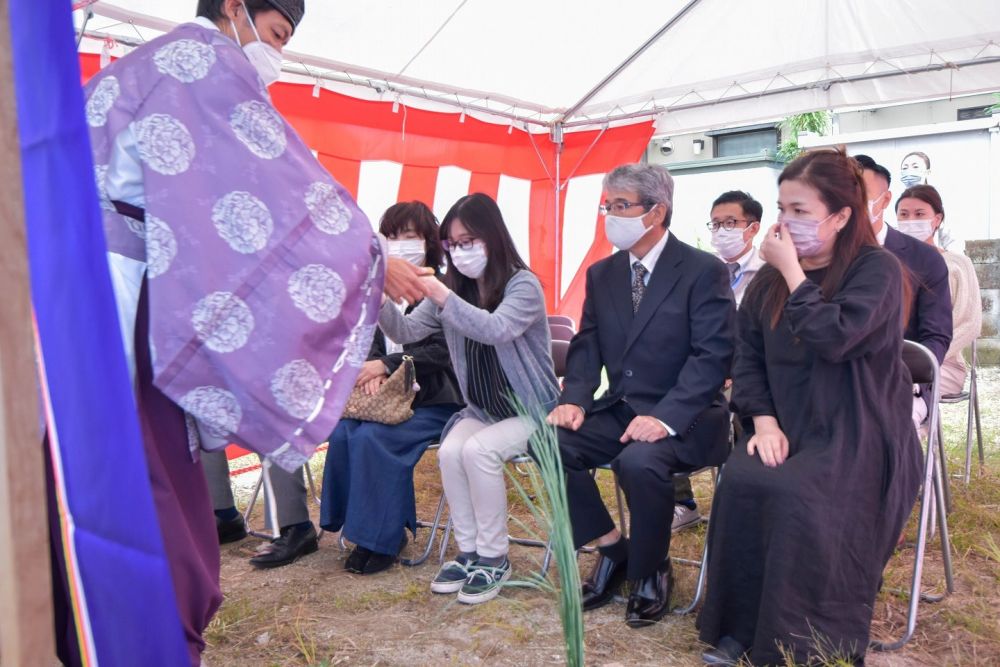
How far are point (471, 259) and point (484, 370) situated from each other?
1.51 ft

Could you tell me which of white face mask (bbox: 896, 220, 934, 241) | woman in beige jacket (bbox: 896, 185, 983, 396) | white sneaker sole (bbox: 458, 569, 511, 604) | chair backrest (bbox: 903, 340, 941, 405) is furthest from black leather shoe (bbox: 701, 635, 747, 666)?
white face mask (bbox: 896, 220, 934, 241)

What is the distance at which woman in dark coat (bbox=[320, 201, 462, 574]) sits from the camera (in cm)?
357

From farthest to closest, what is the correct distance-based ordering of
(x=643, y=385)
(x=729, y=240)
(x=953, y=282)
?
(x=953, y=282) → (x=729, y=240) → (x=643, y=385)

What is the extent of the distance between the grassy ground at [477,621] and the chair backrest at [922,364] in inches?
30.1

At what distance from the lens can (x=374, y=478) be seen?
359 cm

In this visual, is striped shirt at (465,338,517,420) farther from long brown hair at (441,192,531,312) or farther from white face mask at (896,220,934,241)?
white face mask at (896,220,934,241)

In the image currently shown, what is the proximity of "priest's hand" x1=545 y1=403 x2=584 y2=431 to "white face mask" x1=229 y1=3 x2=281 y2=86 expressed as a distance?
164cm

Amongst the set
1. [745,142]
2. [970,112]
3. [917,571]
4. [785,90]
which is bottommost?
[917,571]

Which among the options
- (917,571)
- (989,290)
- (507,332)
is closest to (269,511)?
(507,332)

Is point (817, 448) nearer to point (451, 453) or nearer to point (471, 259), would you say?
point (451, 453)

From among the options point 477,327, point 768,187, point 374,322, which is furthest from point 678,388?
point 768,187

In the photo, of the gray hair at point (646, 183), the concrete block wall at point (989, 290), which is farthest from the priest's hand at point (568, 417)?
the concrete block wall at point (989, 290)

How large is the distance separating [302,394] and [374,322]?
0.28 metres

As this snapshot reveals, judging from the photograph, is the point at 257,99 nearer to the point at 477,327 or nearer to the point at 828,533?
the point at 477,327
